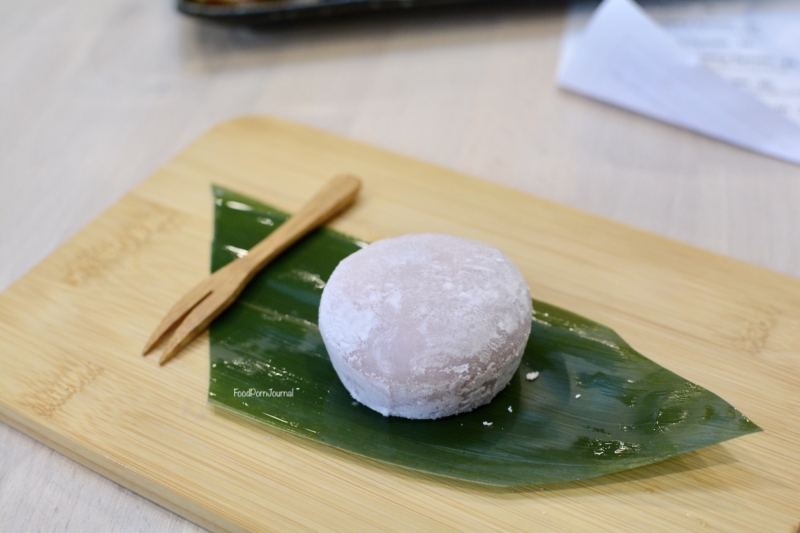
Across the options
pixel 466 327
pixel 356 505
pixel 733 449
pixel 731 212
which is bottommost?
pixel 356 505

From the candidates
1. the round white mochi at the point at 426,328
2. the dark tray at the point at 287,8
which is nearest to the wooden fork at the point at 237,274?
the round white mochi at the point at 426,328

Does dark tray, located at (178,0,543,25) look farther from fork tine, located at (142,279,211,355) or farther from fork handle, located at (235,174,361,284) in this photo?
fork tine, located at (142,279,211,355)

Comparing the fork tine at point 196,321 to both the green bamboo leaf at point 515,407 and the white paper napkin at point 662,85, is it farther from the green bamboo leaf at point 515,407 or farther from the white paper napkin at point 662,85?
the white paper napkin at point 662,85

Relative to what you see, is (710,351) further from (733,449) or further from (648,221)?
(648,221)

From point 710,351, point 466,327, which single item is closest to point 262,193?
point 466,327

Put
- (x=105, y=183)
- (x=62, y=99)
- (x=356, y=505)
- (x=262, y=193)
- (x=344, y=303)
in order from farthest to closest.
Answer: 1. (x=62, y=99)
2. (x=105, y=183)
3. (x=262, y=193)
4. (x=344, y=303)
5. (x=356, y=505)

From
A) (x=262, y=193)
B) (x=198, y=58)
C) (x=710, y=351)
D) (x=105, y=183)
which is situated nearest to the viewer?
(x=710, y=351)

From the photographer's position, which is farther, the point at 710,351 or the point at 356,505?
the point at 710,351

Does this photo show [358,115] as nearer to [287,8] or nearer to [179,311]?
[287,8]

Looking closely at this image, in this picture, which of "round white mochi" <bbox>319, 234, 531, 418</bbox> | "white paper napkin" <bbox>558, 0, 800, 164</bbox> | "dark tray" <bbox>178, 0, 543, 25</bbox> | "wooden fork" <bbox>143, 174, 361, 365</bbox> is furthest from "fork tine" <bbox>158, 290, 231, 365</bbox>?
"white paper napkin" <bbox>558, 0, 800, 164</bbox>
